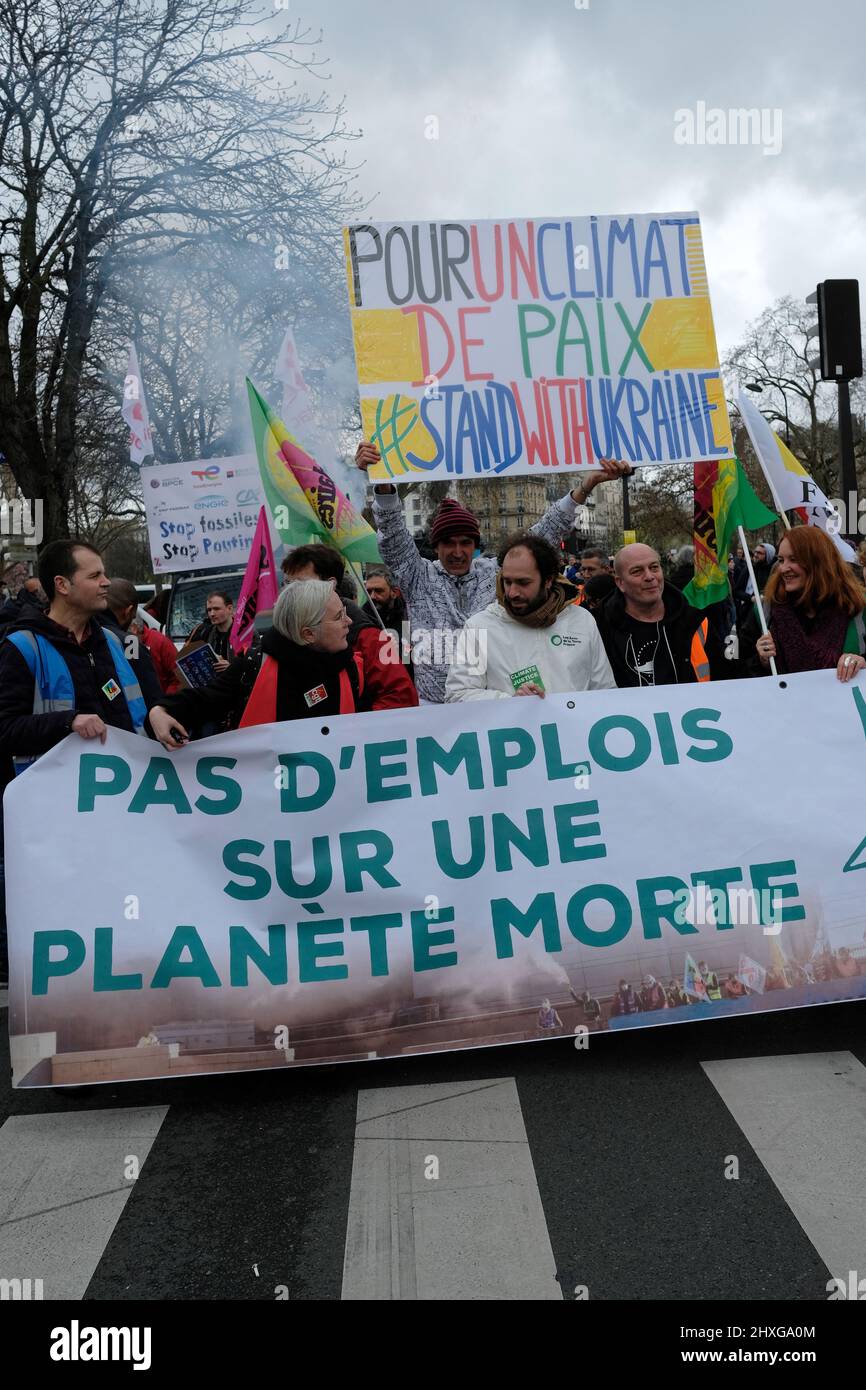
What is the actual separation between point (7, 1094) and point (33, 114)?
15.6 metres

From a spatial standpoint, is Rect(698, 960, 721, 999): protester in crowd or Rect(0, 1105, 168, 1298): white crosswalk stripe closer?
Rect(0, 1105, 168, 1298): white crosswalk stripe

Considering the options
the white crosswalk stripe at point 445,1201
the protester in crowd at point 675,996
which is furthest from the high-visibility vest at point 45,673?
the protester in crowd at point 675,996

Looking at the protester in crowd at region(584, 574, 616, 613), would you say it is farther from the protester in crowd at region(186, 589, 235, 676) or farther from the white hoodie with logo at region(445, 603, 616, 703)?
the white hoodie with logo at region(445, 603, 616, 703)

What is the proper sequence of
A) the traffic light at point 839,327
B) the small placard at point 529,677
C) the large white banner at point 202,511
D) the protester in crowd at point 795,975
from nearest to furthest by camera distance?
1. the protester in crowd at point 795,975
2. the small placard at point 529,677
3. the traffic light at point 839,327
4. the large white banner at point 202,511

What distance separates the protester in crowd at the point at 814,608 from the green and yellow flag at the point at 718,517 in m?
0.49

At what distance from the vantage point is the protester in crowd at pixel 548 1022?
4.67 m

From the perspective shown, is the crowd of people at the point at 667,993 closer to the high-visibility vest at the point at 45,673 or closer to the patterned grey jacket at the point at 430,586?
the patterned grey jacket at the point at 430,586

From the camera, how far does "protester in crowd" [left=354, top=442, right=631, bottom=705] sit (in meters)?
6.25

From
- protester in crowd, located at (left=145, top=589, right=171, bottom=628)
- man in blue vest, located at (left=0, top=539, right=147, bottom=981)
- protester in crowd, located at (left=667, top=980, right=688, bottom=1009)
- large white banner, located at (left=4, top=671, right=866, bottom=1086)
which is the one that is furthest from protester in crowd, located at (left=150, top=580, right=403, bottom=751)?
protester in crowd, located at (left=145, top=589, right=171, bottom=628)

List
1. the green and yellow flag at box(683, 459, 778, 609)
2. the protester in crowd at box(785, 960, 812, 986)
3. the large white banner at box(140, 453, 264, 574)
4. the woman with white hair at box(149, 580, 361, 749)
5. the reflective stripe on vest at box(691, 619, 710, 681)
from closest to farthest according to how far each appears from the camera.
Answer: the protester in crowd at box(785, 960, 812, 986), the woman with white hair at box(149, 580, 361, 749), the reflective stripe on vest at box(691, 619, 710, 681), the green and yellow flag at box(683, 459, 778, 609), the large white banner at box(140, 453, 264, 574)

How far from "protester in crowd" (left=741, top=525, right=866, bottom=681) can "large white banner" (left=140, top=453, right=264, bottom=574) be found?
7908 mm

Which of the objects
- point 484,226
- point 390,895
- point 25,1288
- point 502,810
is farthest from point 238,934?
point 484,226

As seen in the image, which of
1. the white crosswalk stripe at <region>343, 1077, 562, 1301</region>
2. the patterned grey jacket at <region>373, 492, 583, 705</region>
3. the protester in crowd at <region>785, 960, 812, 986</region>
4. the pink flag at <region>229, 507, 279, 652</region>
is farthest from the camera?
the pink flag at <region>229, 507, 279, 652</region>

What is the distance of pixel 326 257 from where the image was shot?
61.4 feet
